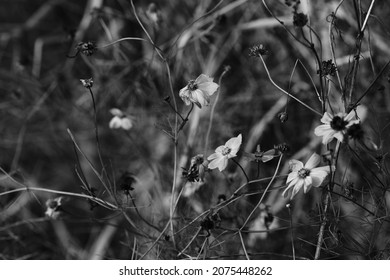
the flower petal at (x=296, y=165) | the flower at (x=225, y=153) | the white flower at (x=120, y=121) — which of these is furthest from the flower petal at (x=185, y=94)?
the white flower at (x=120, y=121)

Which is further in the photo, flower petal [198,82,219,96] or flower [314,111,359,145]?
flower petal [198,82,219,96]

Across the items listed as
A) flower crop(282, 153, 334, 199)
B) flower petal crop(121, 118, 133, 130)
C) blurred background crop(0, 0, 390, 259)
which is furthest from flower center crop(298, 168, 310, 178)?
flower petal crop(121, 118, 133, 130)

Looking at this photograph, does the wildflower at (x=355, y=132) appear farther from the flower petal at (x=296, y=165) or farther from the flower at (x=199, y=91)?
the flower at (x=199, y=91)

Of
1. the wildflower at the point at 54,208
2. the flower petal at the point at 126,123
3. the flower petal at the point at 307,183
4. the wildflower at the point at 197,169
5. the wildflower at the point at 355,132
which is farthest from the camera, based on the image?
the flower petal at the point at 126,123

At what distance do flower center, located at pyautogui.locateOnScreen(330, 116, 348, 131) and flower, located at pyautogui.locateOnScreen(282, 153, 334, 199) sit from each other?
10cm

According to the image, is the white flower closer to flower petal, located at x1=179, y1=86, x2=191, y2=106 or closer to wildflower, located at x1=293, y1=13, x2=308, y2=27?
flower petal, located at x1=179, y1=86, x2=191, y2=106

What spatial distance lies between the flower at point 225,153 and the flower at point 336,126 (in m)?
0.19

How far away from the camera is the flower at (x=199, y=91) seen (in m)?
1.16

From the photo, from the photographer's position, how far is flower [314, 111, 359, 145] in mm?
1022

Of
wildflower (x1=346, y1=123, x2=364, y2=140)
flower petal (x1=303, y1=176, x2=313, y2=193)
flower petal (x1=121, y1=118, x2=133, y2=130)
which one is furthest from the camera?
flower petal (x1=121, y1=118, x2=133, y2=130)

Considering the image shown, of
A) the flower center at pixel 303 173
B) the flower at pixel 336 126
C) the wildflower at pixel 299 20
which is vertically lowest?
the flower center at pixel 303 173

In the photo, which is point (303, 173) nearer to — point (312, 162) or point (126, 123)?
point (312, 162)

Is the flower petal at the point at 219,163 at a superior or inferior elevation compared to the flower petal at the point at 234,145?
inferior
